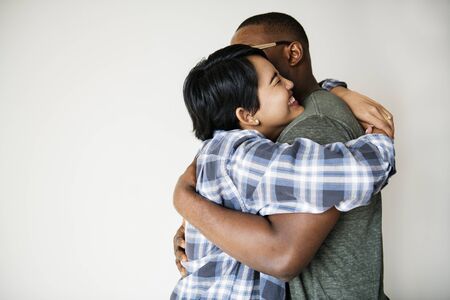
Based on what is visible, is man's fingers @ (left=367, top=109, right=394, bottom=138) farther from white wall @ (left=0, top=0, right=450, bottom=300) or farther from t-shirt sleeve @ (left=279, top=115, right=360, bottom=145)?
white wall @ (left=0, top=0, right=450, bottom=300)

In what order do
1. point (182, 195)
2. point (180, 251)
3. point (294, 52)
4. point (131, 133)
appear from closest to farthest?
point (182, 195)
point (180, 251)
point (294, 52)
point (131, 133)

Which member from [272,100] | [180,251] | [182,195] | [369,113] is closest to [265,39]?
[272,100]

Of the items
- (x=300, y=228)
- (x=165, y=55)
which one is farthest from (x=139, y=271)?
(x=300, y=228)

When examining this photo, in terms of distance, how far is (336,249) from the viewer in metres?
0.95

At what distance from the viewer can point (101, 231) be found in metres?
2.49

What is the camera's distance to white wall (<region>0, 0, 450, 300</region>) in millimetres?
2283

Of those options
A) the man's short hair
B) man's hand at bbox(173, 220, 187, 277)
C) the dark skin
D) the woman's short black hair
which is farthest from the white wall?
the dark skin

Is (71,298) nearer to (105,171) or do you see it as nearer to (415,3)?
(105,171)

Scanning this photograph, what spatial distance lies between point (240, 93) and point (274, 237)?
46 cm

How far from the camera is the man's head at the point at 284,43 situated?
1.35 m

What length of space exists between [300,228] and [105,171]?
1.87m

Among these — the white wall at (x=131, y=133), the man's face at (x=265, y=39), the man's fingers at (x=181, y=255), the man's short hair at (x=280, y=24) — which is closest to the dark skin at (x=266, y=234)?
the man's fingers at (x=181, y=255)

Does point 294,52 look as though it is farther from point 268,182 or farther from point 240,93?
point 268,182

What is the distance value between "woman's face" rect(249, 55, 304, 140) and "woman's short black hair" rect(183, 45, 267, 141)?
0.02 m
